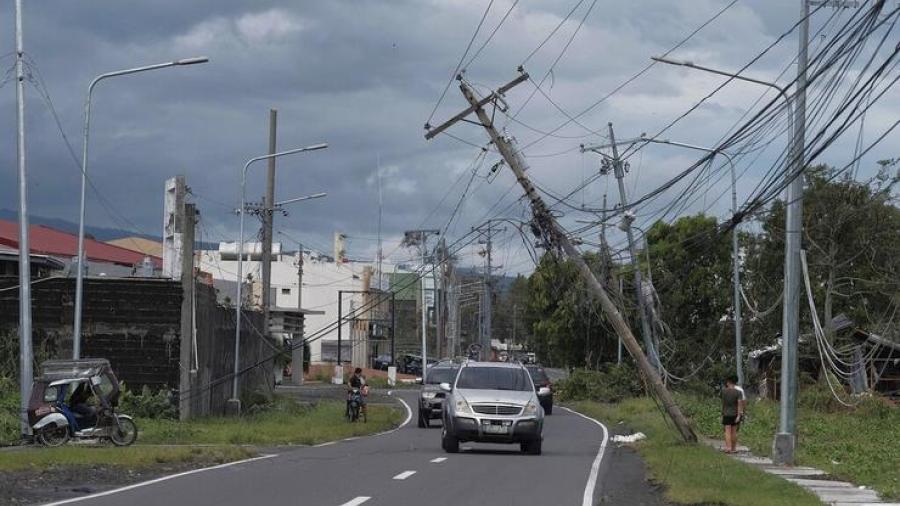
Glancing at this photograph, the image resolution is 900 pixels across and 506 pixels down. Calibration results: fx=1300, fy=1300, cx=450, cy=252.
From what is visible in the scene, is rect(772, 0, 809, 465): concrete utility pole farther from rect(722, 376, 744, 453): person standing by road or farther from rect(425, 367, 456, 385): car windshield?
rect(425, 367, 456, 385): car windshield

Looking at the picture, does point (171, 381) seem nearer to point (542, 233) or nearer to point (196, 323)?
point (196, 323)

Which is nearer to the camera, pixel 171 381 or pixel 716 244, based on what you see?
pixel 171 381

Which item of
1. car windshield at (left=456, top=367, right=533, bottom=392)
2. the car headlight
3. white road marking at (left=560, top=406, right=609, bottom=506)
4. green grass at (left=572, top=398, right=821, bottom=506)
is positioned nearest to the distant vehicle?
white road marking at (left=560, top=406, right=609, bottom=506)

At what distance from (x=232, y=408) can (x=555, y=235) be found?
15.5 m

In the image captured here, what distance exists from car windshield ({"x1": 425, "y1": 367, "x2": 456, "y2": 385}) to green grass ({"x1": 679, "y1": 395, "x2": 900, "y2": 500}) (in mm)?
7211

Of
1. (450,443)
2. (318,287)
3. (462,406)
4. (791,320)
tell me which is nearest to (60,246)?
(450,443)

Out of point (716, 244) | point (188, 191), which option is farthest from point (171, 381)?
point (716, 244)

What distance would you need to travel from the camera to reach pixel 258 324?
168 feet

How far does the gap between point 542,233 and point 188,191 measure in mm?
11646

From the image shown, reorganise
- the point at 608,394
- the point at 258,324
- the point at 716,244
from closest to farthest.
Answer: the point at 258,324 < the point at 608,394 < the point at 716,244

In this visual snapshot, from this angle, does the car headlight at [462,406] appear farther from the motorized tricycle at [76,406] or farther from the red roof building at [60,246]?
the red roof building at [60,246]

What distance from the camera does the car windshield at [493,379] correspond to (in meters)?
25.9

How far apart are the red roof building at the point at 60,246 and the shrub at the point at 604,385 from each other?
20.1 m

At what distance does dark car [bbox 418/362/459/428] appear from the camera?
36531 mm
